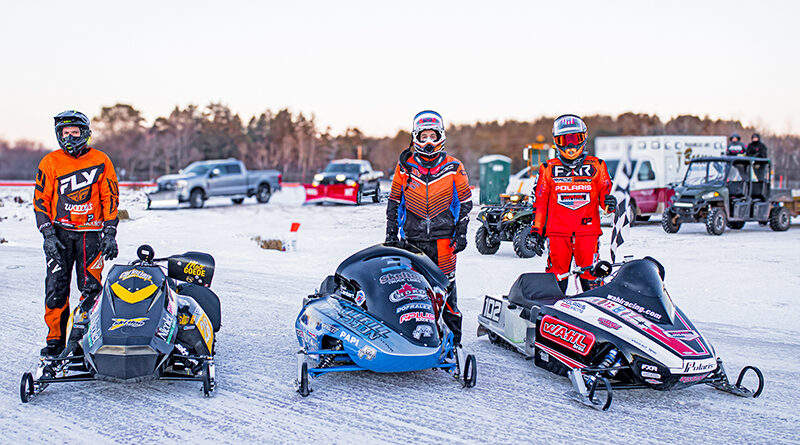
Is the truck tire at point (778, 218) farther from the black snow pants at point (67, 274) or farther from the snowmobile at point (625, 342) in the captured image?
the black snow pants at point (67, 274)

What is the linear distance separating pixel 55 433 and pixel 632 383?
3826 mm

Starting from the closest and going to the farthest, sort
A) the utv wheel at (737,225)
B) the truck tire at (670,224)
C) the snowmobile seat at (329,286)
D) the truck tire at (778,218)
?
the snowmobile seat at (329,286)
the truck tire at (670,224)
the truck tire at (778,218)
the utv wheel at (737,225)

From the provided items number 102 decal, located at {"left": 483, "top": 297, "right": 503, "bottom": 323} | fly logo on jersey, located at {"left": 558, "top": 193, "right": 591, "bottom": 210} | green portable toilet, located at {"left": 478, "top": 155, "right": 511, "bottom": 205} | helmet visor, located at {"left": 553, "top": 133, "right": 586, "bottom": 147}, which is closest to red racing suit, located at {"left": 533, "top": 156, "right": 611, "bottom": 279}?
fly logo on jersey, located at {"left": 558, "top": 193, "right": 591, "bottom": 210}

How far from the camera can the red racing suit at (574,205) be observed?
21.7 ft

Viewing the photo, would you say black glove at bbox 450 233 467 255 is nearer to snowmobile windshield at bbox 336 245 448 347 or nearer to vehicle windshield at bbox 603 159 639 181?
snowmobile windshield at bbox 336 245 448 347

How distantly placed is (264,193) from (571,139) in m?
24.3

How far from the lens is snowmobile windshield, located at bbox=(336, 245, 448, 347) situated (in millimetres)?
4945

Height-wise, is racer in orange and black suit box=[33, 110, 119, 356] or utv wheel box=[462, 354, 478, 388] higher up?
racer in orange and black suit box=[33, 110, 119, 356]

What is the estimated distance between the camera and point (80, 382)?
515 centimetres

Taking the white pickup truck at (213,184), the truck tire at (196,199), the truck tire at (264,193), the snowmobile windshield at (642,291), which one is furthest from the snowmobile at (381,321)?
the truck tire at (264,193)

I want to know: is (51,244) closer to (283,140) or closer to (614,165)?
(614,165)

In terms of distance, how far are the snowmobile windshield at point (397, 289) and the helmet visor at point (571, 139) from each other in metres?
2.00

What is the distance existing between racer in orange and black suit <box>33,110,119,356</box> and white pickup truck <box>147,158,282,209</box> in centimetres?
1858

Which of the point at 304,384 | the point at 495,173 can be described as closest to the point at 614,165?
the point at 495,173
